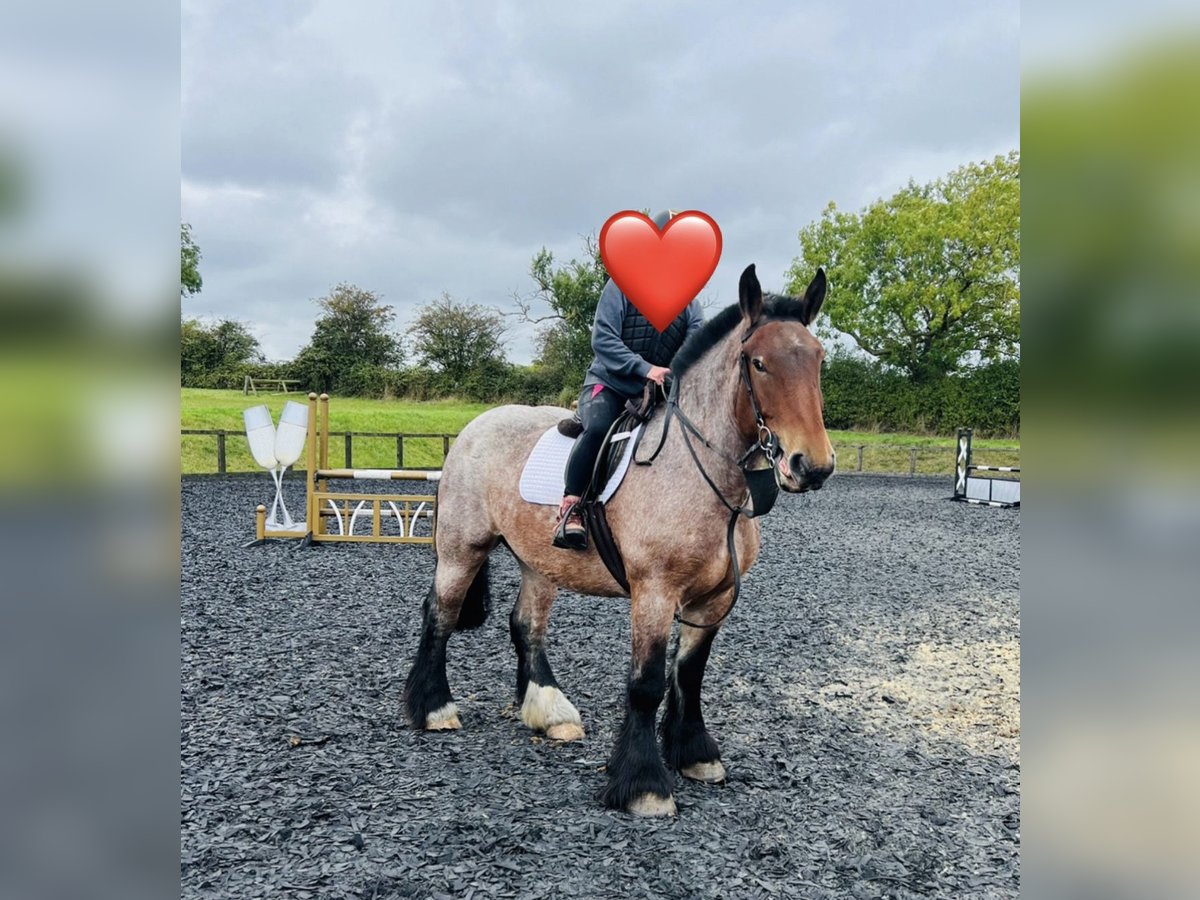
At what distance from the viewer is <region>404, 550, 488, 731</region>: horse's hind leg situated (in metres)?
4.05

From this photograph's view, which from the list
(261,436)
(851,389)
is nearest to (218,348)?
(261,436)

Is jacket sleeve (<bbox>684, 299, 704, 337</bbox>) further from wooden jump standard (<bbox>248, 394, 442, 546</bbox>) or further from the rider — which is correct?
wooden jump standard (<bbox>248, 394, 442, 546</bbox>)

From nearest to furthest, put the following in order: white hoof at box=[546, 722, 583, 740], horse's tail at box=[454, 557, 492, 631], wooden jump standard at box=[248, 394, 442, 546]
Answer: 1. white hoof at box=[546, 722, 583, 740]
2. horse's tail at box=[454, 557, 492, 631]
3. wooden jump standard at box=[248, 394, 442, 546]

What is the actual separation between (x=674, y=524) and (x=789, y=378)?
833 mm

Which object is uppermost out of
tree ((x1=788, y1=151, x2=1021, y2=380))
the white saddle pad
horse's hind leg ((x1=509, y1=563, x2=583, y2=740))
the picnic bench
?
tree ((x1=788, y1=151, x2=1021, y2=380))

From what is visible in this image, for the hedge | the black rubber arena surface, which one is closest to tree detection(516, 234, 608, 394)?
the hedge

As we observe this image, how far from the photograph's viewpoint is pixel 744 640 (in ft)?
19.9

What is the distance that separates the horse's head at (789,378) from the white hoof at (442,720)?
244cm

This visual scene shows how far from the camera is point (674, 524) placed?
313 cm

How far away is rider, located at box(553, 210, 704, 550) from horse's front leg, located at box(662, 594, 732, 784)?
72 cm

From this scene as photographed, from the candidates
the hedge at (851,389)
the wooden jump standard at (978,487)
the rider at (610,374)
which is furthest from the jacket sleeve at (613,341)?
the hedge at (851,389)

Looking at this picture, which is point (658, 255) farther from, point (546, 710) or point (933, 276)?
point (933, 276)

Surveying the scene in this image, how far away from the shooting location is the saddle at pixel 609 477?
3414 millimetres

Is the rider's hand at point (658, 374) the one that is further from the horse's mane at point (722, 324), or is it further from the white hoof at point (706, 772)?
the white hoof at point (706, 772)
